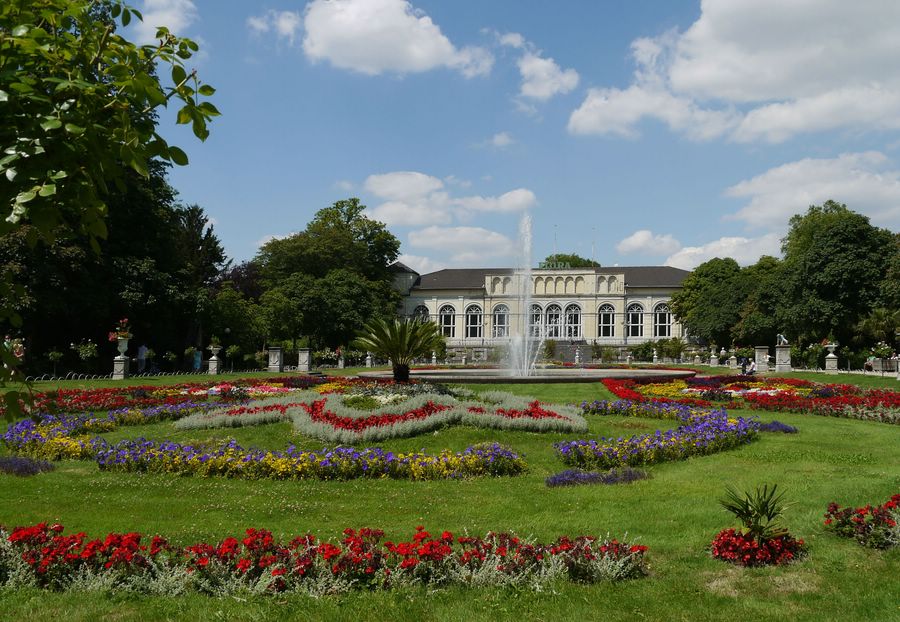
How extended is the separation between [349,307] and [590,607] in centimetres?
4943

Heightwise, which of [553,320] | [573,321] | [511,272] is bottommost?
[573,321]

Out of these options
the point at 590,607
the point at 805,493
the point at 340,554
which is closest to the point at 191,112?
the point at 340,554

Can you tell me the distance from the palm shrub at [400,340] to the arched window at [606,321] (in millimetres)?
68063

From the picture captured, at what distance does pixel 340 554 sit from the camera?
4812 mm

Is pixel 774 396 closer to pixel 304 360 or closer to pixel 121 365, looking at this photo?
pixel 121 365

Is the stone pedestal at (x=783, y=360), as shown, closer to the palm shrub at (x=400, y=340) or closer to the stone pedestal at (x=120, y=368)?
the palm shrub at (x=400, y=340)

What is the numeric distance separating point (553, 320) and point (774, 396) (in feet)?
214

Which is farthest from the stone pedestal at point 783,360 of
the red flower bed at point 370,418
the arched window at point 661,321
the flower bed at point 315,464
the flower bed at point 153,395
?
the arched window at point 661,321

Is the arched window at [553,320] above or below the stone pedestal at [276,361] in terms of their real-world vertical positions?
above

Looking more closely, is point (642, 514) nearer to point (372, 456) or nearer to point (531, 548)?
→ point (531, 548)

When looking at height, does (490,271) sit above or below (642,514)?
above

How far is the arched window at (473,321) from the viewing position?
8275 cm

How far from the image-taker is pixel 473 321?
83.1 meters

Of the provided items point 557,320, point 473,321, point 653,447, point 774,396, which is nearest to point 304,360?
point 774,396
